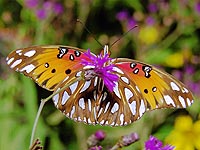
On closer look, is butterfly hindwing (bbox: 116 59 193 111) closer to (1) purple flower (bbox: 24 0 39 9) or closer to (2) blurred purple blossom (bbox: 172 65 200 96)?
(2) blurred purple blossom (bbox: 172 65 200 96)

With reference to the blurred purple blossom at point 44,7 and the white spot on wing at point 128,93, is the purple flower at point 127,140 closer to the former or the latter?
the white spot on wing at point 128,93

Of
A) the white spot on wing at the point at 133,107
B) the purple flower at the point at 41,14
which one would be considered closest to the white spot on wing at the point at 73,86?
the white spot on wing at the point at 133,107

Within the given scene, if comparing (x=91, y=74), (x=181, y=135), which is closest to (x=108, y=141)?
(x=181, y=135)

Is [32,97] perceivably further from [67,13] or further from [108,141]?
[67,13]

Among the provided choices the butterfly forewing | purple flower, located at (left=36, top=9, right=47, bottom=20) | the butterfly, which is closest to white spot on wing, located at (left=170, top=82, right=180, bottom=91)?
the butterfly

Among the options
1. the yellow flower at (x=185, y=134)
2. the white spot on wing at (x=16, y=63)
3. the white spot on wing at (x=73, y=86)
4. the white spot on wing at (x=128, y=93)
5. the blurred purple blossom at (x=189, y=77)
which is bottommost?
the white spot on wing at (x=128, y=93)

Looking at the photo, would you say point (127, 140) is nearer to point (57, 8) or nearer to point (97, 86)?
point (97, 86)

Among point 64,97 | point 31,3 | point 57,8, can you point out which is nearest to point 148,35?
point 57,8
